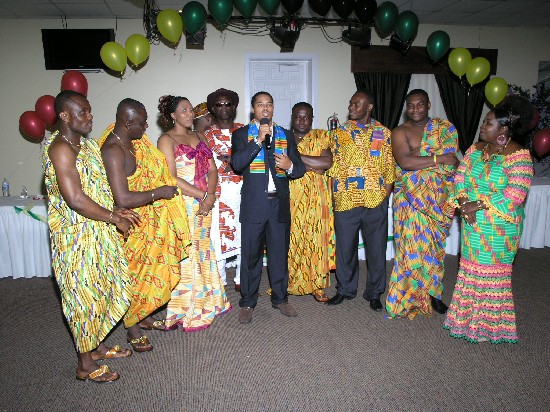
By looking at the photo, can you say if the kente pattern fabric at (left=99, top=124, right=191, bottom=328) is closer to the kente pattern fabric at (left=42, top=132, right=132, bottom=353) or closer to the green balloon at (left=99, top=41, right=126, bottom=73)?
the kente pattern fabric at (left=42, top=132, right=132, bottom=353)

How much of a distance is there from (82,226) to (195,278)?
114 cm

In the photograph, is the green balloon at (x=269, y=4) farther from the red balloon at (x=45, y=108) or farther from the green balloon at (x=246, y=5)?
the red balloon at (x=45, y=108)

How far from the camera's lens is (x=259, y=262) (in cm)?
330

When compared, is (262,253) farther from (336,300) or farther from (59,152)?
(59,152)

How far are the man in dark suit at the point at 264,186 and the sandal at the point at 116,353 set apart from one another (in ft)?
3.43

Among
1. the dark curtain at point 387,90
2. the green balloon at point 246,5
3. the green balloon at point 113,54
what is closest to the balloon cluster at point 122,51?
the green balloon at point 113,54

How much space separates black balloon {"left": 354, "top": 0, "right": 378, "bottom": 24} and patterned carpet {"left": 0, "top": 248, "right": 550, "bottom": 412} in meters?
4.06

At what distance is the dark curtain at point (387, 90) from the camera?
6.70 m

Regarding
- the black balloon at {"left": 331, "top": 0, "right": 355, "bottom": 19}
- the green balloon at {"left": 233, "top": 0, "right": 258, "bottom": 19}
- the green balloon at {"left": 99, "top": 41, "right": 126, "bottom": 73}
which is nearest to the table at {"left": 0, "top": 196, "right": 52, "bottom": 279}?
the green balloon at {"left": 99, "top": 41, "right": 126, "bottom": 73}

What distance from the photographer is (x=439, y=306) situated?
136 inches

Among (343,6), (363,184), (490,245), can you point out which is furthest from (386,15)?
(490,245)

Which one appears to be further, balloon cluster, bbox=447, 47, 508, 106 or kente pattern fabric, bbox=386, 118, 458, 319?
balloon cluster, bbox=447, 47, 508, 106

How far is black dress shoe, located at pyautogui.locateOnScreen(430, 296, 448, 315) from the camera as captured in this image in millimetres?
3436

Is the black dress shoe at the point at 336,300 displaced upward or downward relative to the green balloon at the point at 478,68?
downward
